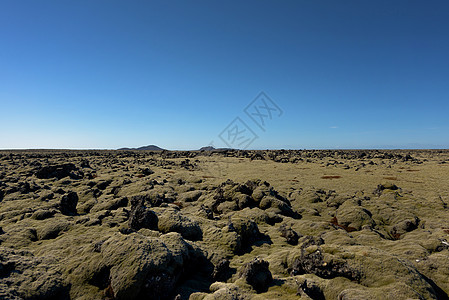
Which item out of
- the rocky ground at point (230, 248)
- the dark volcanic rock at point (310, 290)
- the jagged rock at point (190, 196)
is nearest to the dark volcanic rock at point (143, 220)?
the rocky ground at point (230, 248)

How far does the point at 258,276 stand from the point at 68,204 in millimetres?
17227

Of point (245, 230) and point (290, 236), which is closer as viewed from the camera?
point (245, 230)

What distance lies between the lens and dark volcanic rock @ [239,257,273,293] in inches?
307

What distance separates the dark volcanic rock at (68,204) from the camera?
1789 centimetres

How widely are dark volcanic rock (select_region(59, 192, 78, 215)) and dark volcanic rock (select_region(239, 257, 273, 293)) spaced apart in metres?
16.3

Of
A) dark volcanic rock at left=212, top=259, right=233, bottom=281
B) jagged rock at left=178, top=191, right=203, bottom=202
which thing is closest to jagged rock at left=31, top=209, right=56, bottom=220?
jagged rock at left=178, top=191, right=203, bottom=202

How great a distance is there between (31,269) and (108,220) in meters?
7.02

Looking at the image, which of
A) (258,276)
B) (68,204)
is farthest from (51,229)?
(258,276)

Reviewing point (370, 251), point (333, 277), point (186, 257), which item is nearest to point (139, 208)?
point (186, 257)

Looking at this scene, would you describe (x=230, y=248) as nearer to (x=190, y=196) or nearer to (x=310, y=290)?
(x=310, y=290)

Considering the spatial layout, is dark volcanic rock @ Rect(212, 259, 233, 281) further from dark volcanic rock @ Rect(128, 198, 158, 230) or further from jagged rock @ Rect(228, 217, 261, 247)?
dark volcanic rock @ Rect(128, 198, 158, 230)

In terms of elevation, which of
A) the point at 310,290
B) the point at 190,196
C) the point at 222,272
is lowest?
the point at 222,272

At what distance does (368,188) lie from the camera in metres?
27.3

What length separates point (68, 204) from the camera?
722 inches
